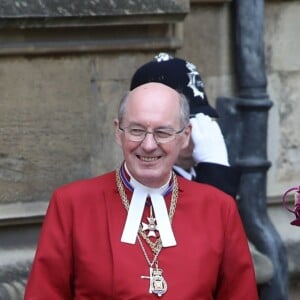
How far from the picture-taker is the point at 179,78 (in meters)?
4.73

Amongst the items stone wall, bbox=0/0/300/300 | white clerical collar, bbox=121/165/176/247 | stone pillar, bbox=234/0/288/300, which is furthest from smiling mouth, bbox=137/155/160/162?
stone pillar, bbox=234/0/288/300

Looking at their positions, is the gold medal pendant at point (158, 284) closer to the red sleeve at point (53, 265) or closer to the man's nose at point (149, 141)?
the red sleeve at point (53, 265)

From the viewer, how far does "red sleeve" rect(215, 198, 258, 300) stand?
3984mm

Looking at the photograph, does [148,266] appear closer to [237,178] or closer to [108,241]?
[108,241]

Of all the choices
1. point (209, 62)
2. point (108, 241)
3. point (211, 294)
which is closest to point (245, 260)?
point (211, 294)

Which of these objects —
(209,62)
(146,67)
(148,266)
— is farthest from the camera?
(209,62)

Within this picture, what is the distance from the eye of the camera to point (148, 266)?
3879 millimetres

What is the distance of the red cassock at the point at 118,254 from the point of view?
3859mm

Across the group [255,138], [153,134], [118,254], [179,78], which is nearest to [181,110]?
[153,134]

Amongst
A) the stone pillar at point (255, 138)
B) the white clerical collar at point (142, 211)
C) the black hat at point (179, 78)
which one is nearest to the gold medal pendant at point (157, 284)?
the white clerical collar at point (142, 211)

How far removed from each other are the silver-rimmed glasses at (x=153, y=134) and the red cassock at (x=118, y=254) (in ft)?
0.70

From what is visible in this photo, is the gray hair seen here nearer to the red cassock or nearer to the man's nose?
the man's nose

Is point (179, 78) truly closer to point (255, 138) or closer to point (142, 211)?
point (142, 211)

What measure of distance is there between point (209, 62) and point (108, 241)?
2502mm
